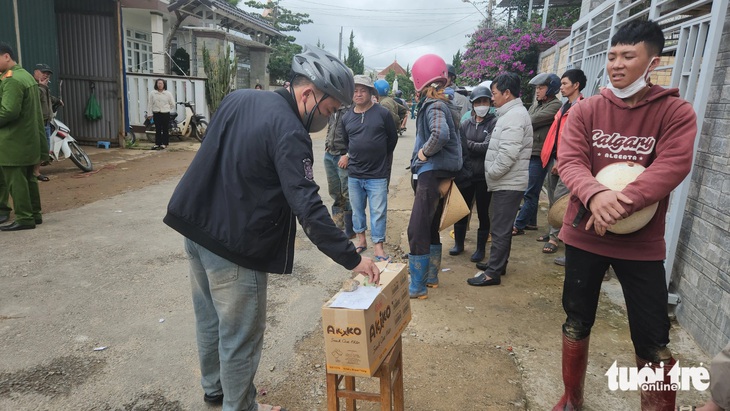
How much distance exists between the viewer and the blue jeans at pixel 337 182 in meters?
5.82

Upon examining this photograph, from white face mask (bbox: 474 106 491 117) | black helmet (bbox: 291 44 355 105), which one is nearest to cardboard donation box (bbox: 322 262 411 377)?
black helmet (bbox: 291 44 355 105)

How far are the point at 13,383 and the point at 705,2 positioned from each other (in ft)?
17.5

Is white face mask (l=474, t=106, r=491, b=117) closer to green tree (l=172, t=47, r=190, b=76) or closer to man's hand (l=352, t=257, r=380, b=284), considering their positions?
man's hand (l=352, t=257, r=380, b=284)

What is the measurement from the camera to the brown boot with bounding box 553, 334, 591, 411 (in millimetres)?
2555

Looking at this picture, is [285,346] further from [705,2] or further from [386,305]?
[705,2]

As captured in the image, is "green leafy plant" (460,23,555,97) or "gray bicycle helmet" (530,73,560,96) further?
"green leafy plant" (460,23,555,97)

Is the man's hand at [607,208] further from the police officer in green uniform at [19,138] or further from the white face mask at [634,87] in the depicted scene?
the police officer in green uniform at [19,138]

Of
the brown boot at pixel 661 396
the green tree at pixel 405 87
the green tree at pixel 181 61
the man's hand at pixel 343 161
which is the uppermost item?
the green tree at pixel 405 87

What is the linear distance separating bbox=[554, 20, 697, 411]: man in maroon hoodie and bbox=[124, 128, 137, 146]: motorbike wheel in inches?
464

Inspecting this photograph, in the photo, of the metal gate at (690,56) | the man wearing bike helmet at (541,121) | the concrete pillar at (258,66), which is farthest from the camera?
the concrete pillar at (258,66)

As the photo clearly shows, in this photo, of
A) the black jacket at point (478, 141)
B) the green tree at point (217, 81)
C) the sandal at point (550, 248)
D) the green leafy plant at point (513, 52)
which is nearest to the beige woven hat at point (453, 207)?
the black jacket at point (478, 141)

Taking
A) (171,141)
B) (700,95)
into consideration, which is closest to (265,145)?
(700,95)

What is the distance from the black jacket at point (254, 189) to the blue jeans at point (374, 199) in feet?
Answer: 9.40


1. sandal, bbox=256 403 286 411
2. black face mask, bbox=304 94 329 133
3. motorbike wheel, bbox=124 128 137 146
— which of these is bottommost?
sandal, bbox=256 403 286 411
